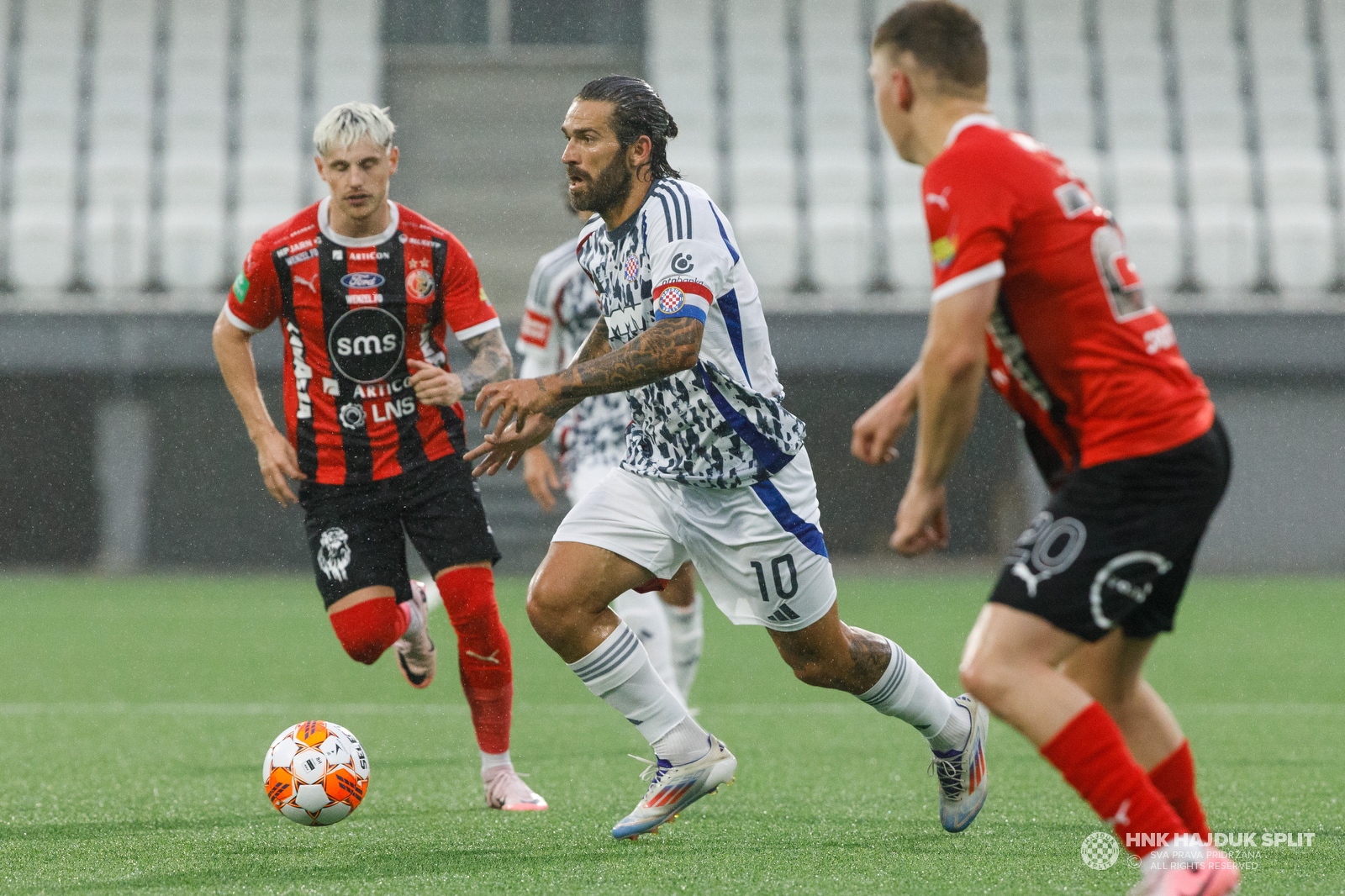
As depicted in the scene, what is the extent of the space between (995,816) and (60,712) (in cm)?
485

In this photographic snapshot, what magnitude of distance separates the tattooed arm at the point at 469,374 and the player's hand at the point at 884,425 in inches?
57.4

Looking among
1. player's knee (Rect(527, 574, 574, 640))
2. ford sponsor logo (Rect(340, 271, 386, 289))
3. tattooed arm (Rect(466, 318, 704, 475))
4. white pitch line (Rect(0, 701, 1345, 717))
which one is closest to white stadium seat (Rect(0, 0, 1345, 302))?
white pitch line (Rect(0, 701, 1345, 717))

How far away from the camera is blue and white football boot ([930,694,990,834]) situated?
4184 millimetres

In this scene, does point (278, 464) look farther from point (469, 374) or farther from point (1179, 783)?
point (1179, 783)

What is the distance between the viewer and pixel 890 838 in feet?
13.7

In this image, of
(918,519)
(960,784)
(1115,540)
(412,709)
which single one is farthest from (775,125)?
(1115,540)

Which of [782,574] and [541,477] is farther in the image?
[541,477]

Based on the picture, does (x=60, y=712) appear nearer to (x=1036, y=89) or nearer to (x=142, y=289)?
(x=142, y=289)

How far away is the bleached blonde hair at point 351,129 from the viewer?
474 centimetres

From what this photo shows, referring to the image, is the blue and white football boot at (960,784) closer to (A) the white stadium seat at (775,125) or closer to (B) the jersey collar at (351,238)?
(B) the jersey collar at (351,238)

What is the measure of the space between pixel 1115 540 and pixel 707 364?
1.40 m

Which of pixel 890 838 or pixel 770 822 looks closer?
pixel 890 838

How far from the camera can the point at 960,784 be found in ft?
13.7

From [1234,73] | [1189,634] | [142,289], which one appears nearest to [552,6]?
[142,289]
